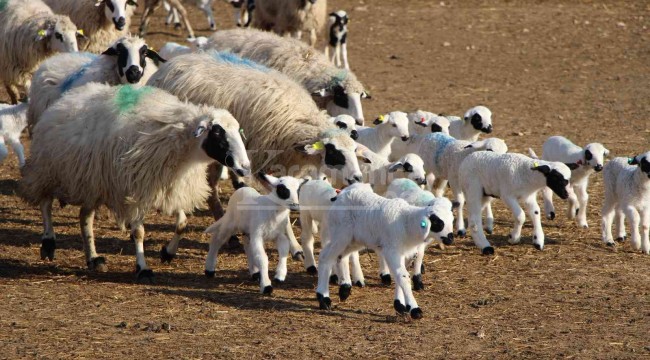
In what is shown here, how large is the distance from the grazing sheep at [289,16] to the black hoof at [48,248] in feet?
28.4

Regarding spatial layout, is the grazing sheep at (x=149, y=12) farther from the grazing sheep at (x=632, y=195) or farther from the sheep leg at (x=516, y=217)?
the grazing sheep at (x=632, y=195)

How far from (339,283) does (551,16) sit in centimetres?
1560

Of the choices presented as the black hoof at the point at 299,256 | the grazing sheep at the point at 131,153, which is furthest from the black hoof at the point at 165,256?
the black hoof at the point at 299,256

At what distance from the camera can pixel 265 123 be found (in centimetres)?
988

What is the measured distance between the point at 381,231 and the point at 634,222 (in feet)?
10.2

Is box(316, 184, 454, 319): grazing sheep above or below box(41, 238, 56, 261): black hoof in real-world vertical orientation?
above

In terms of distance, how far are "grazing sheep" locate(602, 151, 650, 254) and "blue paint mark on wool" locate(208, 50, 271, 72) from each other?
3.54 metres

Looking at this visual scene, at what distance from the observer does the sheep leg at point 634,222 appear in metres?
9.66

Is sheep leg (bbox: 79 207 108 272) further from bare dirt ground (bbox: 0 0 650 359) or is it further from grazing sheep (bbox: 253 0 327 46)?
grazing sheep (bbox: 253 0 327 46)

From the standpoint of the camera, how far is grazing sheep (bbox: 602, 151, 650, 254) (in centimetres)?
968

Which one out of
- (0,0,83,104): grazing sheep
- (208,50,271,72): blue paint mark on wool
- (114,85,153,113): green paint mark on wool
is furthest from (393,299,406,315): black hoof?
(0,0,83,104): grazing sheep

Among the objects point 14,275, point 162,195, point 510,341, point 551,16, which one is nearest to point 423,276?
point 510,341

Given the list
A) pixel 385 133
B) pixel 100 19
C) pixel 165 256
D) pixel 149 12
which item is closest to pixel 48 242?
pixel 165 256

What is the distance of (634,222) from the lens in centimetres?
965
